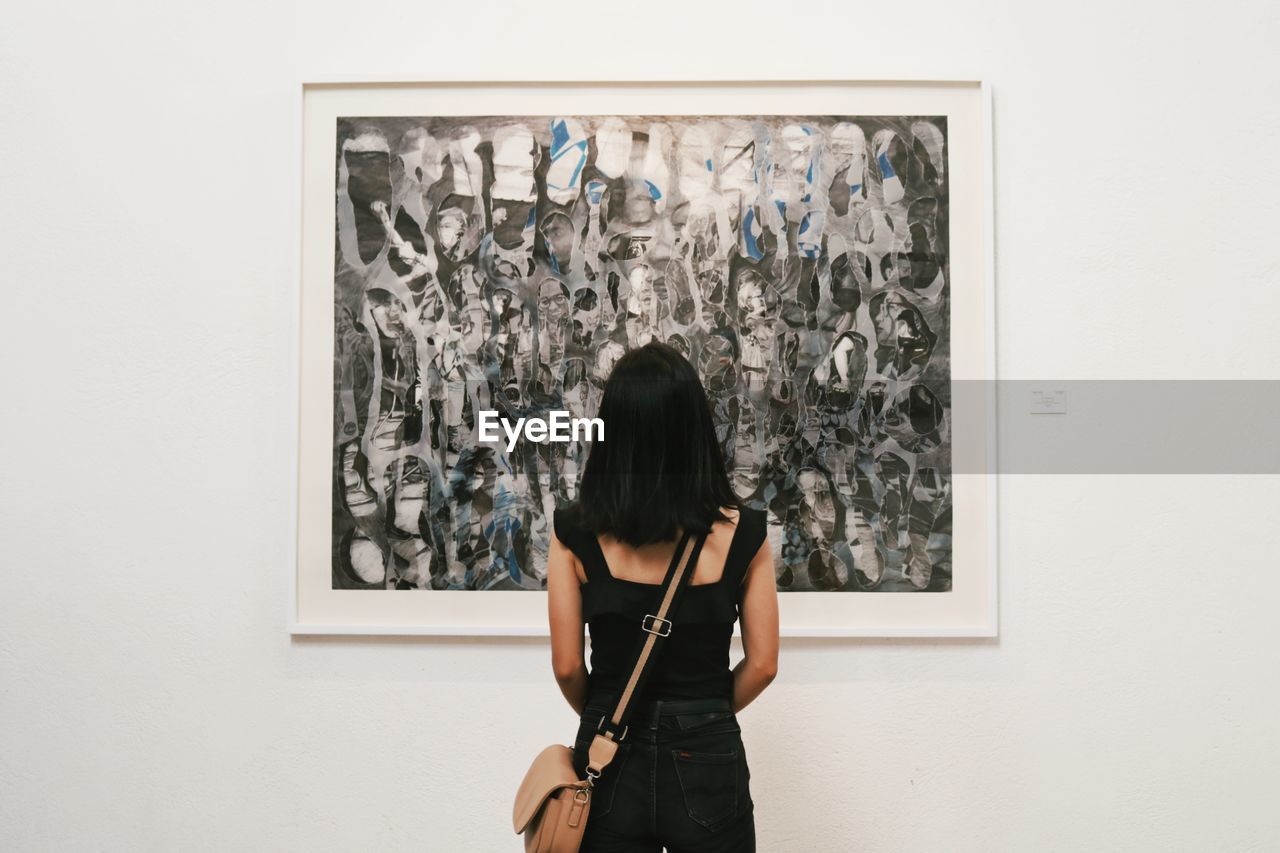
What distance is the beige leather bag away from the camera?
1.77 m

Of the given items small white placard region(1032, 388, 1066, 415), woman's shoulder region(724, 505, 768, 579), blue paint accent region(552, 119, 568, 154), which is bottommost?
woman's shoulder region(724, 505, 768, 579)

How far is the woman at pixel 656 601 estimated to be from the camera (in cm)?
179

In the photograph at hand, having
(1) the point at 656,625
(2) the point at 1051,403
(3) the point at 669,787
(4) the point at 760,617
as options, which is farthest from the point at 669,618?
(2) the point at 1051,403

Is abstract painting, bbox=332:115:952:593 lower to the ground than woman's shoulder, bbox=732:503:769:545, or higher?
higher

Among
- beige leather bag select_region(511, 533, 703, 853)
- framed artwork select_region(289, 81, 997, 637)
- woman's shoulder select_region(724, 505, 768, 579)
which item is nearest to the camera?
beige leather bag select_region(511, 533, 703, 853)

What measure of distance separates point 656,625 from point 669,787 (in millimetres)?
313

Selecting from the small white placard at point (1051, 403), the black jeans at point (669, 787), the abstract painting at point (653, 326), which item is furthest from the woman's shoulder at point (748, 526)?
the small white placard at point (1051, 403)

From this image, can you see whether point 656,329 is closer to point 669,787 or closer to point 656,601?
point 656,601

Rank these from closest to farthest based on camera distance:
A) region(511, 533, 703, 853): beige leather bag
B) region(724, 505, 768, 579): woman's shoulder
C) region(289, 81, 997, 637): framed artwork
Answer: region(511, 533, 703, 853): beige leather bag → region(724, 505, 768, 579): woman's shoulder → region(289, 81, 997, 637): framed artwork

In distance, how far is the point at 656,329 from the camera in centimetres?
273

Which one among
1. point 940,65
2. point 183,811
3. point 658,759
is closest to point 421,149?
point 940,65

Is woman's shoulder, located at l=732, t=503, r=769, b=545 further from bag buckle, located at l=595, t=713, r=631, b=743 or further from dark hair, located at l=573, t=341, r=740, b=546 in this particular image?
bag buckle, located at l=595, t=713, r=631, b=743

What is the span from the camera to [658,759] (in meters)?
1.80

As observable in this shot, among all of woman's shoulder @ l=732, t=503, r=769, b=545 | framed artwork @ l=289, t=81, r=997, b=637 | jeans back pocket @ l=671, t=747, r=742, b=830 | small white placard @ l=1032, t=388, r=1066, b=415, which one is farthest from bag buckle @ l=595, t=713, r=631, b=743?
small white placard @ l=1032, t=388, r=1066, b=415
